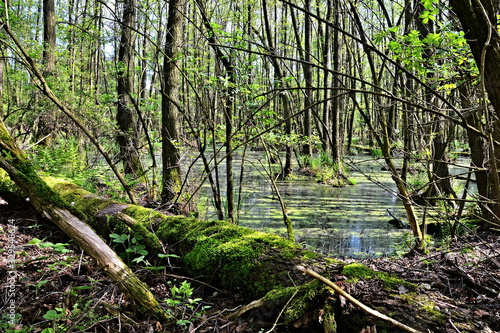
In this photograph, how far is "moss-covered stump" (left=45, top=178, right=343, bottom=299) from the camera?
2.19 metres

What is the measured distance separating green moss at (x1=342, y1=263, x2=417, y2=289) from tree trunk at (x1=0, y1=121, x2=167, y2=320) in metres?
1.15

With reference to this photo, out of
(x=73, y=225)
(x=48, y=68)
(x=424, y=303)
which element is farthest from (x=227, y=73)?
(x=48, y=68)

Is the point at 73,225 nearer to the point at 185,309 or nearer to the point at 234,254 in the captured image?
the point at 185,309

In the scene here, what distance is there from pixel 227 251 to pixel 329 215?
4.88m

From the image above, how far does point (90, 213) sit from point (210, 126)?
6.21 feet

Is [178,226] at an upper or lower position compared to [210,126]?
lower

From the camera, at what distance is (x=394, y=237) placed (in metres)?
5.59

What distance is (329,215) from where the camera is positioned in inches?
274

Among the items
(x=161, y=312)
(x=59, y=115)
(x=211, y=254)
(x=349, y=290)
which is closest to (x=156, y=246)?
(x=211, y=254)

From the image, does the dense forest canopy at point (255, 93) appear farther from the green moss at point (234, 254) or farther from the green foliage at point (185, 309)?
the green foliage at point (185, 309)

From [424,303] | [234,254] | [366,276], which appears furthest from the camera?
[234,254]

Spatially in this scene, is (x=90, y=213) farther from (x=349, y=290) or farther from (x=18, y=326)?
(x=349, y=290)

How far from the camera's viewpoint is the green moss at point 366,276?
1846 mm

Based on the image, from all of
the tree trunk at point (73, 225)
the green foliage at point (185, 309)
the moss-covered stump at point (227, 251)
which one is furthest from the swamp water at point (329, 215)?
the tree trunk at point (73, 225)
